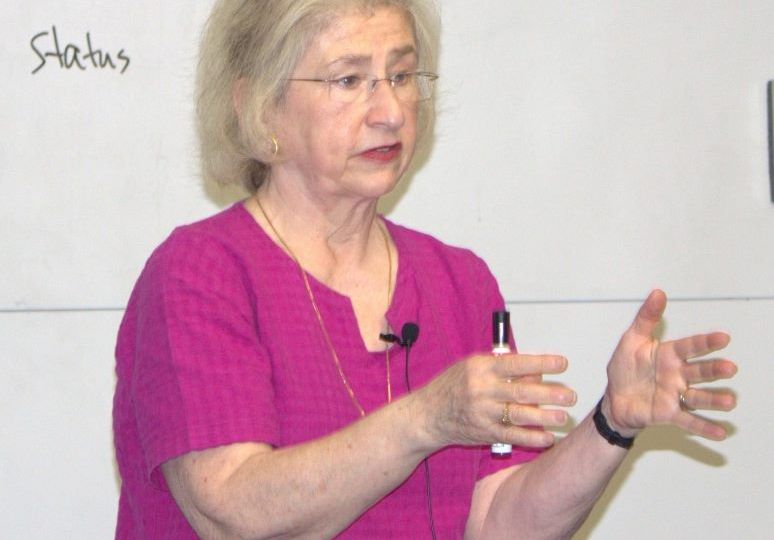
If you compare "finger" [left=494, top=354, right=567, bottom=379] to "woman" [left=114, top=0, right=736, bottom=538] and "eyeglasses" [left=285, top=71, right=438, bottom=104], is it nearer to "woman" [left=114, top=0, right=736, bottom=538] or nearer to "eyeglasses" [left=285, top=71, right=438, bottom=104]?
"woman" [left=114, top=0, right=736, bottom=538]

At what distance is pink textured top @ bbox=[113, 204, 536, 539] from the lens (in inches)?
57.7

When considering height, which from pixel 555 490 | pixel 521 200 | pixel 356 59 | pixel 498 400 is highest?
pixel 356 59

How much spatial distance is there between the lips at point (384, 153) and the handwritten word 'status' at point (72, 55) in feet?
2.29

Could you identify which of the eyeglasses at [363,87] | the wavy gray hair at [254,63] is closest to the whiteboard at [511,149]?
the wavy gray hair at [254,63]

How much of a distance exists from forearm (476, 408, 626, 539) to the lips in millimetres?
417

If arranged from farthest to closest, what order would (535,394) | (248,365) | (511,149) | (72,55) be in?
(511,149)
(72,55)
(248,365)
(535,394)

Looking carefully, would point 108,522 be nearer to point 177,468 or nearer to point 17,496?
point 17,496

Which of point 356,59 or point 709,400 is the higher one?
point 356,59

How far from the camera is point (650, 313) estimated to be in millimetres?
1463

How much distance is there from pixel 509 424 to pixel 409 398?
0.12 m

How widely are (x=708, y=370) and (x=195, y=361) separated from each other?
1.92ft

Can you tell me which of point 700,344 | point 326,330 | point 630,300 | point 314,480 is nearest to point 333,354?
point 326,330

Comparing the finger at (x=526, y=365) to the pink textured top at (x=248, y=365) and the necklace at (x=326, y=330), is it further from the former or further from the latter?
the necklace at (x=326, y=330)

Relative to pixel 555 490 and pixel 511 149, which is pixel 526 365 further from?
pixel 511 149
